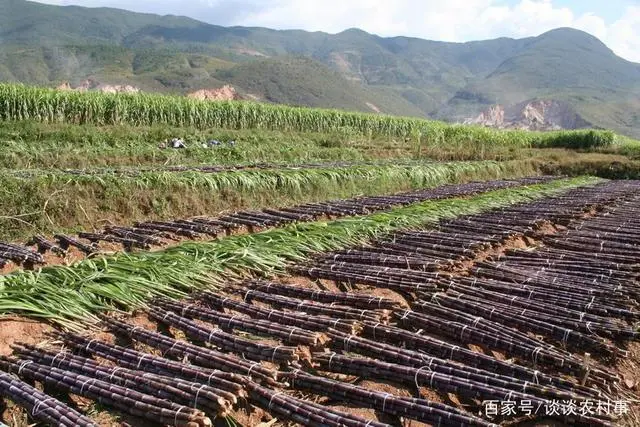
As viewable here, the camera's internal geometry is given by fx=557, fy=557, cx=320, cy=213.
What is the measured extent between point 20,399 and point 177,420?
96 cm

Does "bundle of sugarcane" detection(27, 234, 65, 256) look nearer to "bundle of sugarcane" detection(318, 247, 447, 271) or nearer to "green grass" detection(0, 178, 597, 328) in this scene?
"green grass" detection(0, 178, 597, 328)

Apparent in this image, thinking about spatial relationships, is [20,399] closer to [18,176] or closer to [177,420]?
[177,420]

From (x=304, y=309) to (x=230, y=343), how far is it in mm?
968

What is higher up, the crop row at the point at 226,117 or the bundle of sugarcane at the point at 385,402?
the crop row at the point at 226,117

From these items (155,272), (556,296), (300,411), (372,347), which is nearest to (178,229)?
(155,272)

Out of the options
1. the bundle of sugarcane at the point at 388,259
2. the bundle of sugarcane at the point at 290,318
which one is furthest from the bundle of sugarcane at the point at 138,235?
the bundle of sugarcane at the point at 290,318

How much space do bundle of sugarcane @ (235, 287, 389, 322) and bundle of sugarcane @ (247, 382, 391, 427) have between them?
1.35 metres

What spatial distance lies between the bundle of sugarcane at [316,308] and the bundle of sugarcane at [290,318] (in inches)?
4.7

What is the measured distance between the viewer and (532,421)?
11.2 ft

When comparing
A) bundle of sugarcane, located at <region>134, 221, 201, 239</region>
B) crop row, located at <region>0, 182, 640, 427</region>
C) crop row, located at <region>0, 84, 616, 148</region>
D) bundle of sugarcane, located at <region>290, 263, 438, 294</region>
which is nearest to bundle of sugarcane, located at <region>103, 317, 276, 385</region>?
crop row, located at <region>0, 182, 640, 427</region>

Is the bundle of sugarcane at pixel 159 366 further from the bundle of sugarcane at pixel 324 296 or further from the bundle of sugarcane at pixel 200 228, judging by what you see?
the bundle of sugarcane at pixel 200 228

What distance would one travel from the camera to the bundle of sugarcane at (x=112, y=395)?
2.98m

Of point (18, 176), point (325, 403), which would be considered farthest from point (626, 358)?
point (18, 176)

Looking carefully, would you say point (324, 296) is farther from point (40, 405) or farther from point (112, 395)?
point (40, 405)
